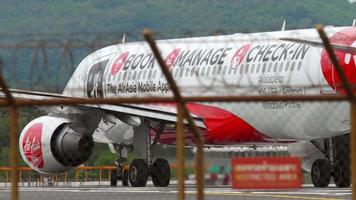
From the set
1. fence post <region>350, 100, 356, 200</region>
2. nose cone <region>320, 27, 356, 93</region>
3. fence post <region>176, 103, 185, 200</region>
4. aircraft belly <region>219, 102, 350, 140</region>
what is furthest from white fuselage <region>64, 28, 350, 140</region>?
fence post <region>350, 100, 356, 200</region>

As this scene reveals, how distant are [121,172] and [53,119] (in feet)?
14.5

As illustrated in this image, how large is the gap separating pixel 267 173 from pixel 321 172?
1687 centimetres

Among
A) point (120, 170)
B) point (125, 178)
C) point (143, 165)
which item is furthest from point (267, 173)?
point (120, 170)

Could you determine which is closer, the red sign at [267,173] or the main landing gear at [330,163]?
the red sign at [267,173]

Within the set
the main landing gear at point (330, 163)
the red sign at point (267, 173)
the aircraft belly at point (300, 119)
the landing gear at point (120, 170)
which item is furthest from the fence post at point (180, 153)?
the landing gear at point (120, 170)

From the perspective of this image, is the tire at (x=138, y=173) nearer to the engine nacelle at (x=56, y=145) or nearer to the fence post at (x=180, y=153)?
the engine nacelle at (x=56, y=145)

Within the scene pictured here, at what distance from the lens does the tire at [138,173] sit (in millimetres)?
32469

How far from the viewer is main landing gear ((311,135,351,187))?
3150 centimetres

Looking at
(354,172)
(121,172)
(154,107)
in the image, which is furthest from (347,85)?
(121,172)

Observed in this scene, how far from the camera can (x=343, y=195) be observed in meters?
25.1

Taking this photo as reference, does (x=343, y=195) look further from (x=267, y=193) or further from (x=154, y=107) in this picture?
(x=154, y=107)

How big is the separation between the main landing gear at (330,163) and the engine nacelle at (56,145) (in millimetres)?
5193

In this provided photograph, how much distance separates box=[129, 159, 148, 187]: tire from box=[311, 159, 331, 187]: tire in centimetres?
379

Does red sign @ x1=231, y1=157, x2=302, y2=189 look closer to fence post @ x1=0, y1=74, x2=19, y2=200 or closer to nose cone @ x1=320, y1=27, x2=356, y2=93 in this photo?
fence post @ x1=0, y1=74, x2=19, y2=200
